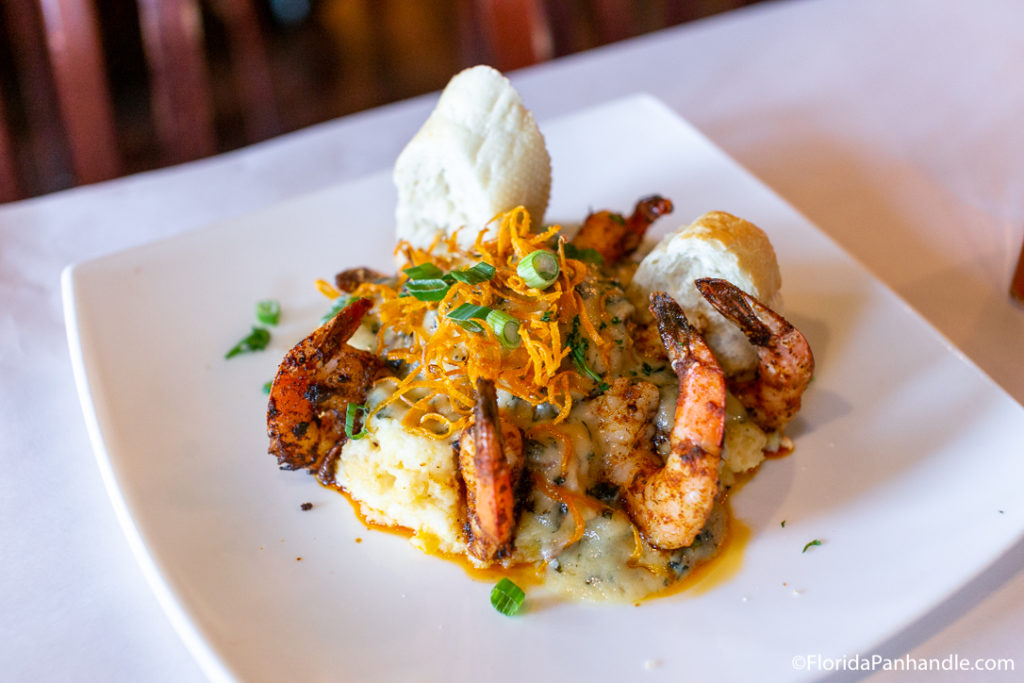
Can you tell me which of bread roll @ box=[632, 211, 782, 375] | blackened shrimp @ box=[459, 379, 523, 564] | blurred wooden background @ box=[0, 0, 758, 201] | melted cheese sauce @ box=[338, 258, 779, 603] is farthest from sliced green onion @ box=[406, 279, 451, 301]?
blurred wooden background @ box=[0, 0, 758, 201]

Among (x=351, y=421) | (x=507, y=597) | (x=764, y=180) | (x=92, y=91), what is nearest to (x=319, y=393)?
(x=351, y=421)

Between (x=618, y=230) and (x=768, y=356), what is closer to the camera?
(x=768, y=356)

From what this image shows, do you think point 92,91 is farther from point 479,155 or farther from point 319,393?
point 319,393

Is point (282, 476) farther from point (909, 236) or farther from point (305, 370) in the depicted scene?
point (909, 236)

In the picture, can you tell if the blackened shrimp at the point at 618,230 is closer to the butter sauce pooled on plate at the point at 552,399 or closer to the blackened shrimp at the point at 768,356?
the butter sauce pooled on plate at the point at 552,399

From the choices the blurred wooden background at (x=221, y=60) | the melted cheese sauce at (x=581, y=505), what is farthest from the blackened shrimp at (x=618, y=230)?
the blurred wooden background at (x=221, y=60)

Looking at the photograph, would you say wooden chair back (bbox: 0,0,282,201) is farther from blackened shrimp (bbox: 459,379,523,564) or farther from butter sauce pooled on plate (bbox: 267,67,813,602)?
blackened shrimp (bbox: 459,379,523,564)
